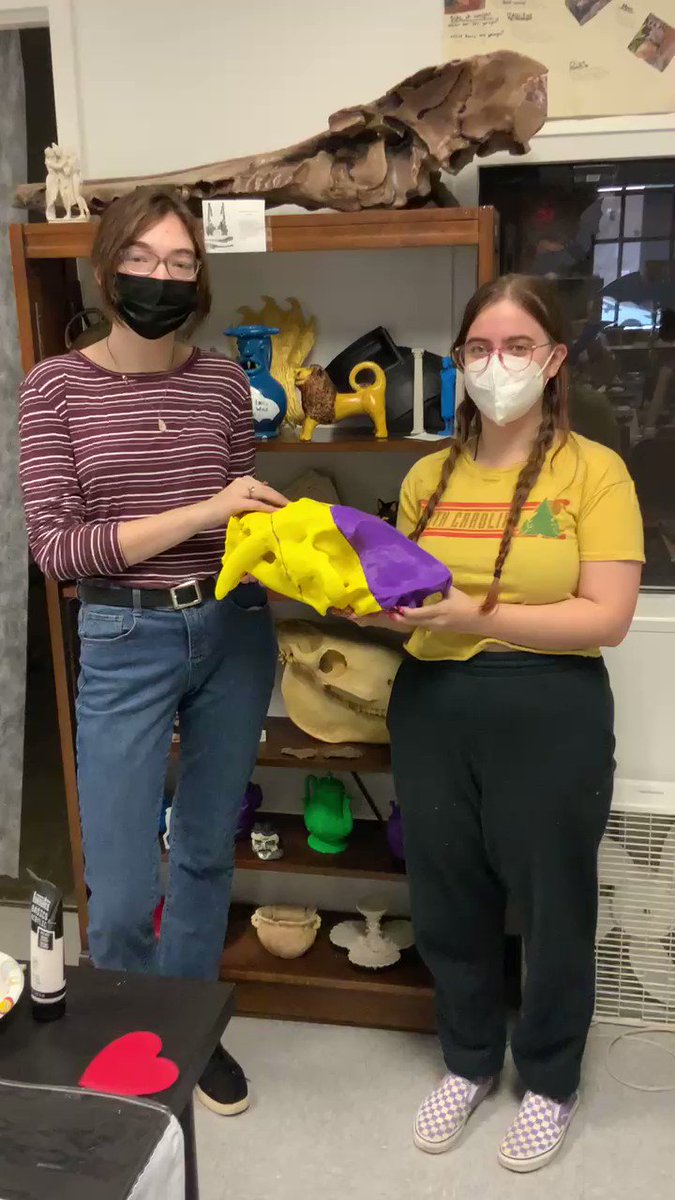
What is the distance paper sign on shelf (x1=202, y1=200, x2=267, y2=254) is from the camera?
180 centimetres

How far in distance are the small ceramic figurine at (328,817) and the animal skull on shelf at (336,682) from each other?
0.16 meters

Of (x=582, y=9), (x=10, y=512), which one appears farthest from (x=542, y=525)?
(x=10, y=512)

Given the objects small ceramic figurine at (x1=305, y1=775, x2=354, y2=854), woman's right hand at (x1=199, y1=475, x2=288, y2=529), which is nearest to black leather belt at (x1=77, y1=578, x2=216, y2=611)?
woman's right hand at (x1=199, y1=475, x2=288, y2=529)

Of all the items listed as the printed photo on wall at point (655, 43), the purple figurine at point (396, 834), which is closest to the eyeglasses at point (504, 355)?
the printed photo on wall at point (655, 43)

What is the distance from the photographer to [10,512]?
2.44 meters

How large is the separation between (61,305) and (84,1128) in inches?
65.1

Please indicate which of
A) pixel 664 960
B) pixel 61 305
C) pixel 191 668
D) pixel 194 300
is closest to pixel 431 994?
pixel 664 960

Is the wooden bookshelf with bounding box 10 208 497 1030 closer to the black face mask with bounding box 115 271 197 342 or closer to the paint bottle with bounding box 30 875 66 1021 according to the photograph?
the black face mask with bounding box 115 271 197 342

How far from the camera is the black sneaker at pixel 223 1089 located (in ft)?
6.16

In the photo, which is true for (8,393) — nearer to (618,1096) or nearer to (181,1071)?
(181,1071)

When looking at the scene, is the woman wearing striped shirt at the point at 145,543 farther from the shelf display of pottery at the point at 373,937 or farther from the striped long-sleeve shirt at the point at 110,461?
the shelf display of pottery at the point at 373,937

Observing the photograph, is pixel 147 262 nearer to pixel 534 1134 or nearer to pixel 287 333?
pixel 287 333

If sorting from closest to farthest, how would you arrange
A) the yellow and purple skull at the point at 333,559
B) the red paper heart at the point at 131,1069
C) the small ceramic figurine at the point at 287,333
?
1. the red paper heart at the point at 131,1069
2. the yellow and purple skull at the point at 333,559
3. the small ceramic figurine at the point at 287,333

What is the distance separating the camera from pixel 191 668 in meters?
A: 1.59
